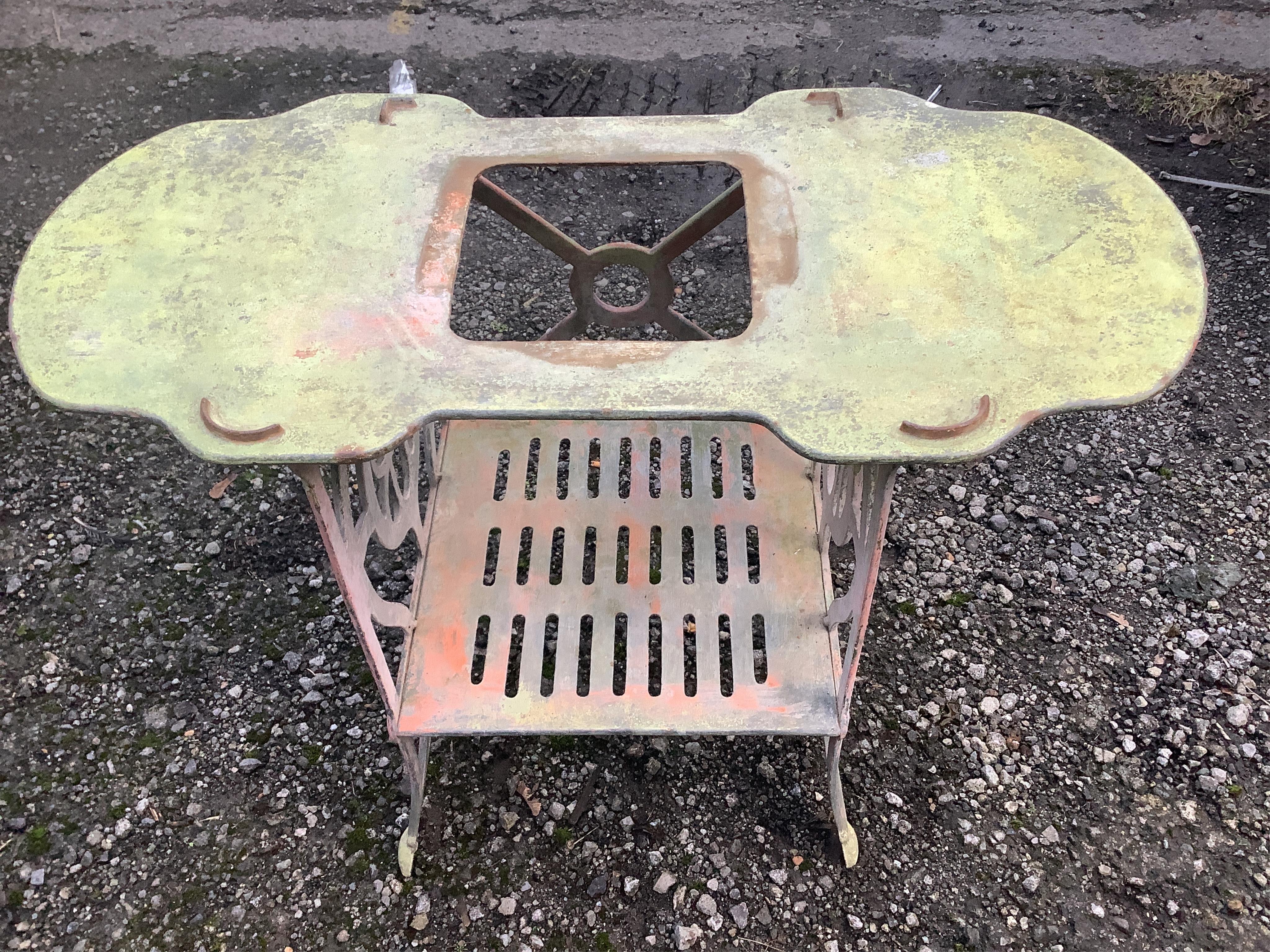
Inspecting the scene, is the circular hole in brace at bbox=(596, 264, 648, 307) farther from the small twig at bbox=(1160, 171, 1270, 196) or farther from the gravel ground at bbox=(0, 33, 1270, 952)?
the small twig at bbox=(1160, 171, 1270, 196)

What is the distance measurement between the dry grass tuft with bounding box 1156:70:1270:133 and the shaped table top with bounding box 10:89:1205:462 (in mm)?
2198

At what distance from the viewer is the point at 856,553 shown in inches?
69.8

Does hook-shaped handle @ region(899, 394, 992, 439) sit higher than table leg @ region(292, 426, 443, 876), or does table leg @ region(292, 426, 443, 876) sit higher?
hook-shaped handle @ region(899, 394, 992, 439)

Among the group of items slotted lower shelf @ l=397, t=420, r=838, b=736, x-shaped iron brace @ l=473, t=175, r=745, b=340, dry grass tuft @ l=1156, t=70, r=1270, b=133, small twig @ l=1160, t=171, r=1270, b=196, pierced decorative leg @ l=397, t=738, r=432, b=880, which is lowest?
pierced decorative leg @ l=397, t=738, r=432, b=880

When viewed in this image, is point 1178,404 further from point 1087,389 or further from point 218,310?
point 218,310

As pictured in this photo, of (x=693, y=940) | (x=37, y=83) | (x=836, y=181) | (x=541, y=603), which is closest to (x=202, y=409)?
(x=541, y=603)

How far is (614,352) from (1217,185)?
9.20ft

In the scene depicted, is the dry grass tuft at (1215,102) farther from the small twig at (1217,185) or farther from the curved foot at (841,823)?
the curved foot at (841,823)

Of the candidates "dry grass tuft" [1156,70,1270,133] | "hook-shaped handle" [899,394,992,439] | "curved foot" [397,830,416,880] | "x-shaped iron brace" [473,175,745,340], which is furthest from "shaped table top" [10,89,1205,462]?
"dry grass tuft" [1156,70,1270,133]

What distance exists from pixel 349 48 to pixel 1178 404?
3.29 m

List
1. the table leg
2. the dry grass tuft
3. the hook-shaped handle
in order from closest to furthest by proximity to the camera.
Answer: the hook-shaped handle, the table leg, the dry grass tuft

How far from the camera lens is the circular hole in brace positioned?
2896 mm

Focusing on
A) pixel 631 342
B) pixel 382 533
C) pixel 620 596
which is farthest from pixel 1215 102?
pixel 382 533

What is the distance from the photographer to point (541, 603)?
186cm
